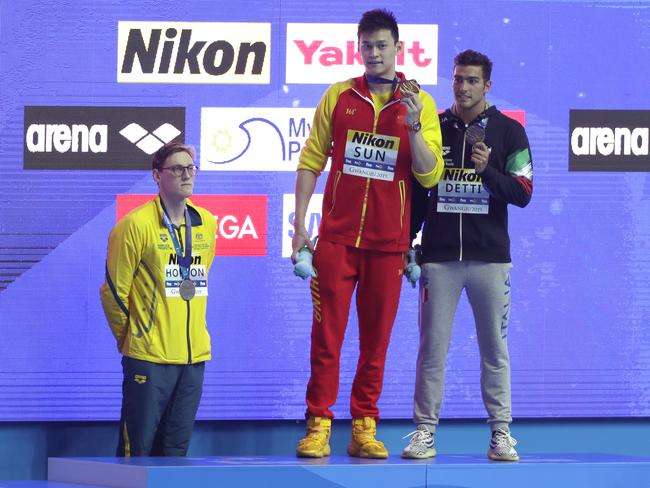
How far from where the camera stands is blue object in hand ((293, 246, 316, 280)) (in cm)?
386

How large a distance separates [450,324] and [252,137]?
1.60 metres

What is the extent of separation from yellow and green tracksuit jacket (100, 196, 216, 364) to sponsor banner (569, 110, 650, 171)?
1981 millimetres

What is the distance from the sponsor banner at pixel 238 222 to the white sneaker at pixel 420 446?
148 cm

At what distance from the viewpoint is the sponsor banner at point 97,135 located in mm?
5164

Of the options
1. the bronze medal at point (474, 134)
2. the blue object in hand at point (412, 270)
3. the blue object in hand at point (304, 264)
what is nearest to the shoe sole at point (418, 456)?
the blue object in hand at point (412, 270)

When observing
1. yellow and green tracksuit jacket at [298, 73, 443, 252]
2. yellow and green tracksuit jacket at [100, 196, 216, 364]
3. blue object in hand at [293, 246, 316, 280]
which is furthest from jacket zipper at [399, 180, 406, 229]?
yellow and green tracksuit jacket at [100, 196, 216, 364]

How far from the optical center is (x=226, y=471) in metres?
3.72

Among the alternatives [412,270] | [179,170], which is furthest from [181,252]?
[412,270]

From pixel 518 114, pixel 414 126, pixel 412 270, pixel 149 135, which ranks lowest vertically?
pixel 412 270

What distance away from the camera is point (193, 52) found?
521 centimetres

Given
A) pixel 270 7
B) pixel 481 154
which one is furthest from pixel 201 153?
pixel 481 154

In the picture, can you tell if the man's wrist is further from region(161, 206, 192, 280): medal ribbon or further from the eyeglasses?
region(161, 206, 192, 280): medal ribbon

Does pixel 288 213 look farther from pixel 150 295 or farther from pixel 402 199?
pixel 402 199

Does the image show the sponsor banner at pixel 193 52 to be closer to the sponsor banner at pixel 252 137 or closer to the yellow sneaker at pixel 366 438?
the sponsor banner at pixel 252 137
